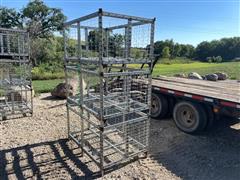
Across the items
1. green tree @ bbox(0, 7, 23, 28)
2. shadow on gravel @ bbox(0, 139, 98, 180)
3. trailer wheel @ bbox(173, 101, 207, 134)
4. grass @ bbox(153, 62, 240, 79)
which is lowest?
shadow on gravel @ bbox(0, 139, 98, 180)

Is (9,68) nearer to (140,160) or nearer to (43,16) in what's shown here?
(140,160)

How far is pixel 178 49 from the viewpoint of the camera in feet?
158

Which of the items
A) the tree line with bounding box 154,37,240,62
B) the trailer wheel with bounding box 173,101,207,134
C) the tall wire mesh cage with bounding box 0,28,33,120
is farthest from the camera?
the tree line with bounding box 154,37,240,62

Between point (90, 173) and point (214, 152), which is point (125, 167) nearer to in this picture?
point (90, 173)

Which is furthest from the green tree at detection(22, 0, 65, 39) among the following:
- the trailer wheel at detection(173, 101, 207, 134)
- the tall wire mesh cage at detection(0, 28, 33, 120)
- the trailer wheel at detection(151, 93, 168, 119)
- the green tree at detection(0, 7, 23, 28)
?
the trailer wheel at detection(173, 101, 207, 134)

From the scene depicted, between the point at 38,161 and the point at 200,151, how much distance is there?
257 cm

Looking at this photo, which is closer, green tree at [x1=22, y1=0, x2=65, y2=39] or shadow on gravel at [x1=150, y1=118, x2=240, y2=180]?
shadow on gravel at [x1=150, y1=118, x2=240, y2=180]

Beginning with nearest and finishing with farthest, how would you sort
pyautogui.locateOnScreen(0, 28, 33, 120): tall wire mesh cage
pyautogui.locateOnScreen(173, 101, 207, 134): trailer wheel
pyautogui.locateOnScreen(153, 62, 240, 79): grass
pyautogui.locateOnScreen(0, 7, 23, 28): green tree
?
1. pyautogui.locateOnScreen(173, 101, 207, 134): trailer wheel
2. pyautogui.locateOnScreen(0, 28, 33, 120): tall wire mesh cage
3. pyautogui.locateOnScreen(153, 62, 240, 79): grass
4. pyautogui.locateOnScreen(0, 7, 23, 28): green tree

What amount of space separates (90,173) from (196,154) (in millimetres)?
1712

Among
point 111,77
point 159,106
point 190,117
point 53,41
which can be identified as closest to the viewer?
point 111,77

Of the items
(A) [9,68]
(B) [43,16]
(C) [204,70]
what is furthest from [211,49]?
(A) [9,68]

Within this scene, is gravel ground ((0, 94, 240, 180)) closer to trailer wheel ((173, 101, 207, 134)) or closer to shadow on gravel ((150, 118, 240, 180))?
shadow on gravel ((150, 118, 240, 180))

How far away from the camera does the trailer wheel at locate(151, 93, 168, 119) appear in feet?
15.0

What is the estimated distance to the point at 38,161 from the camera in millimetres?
3020
